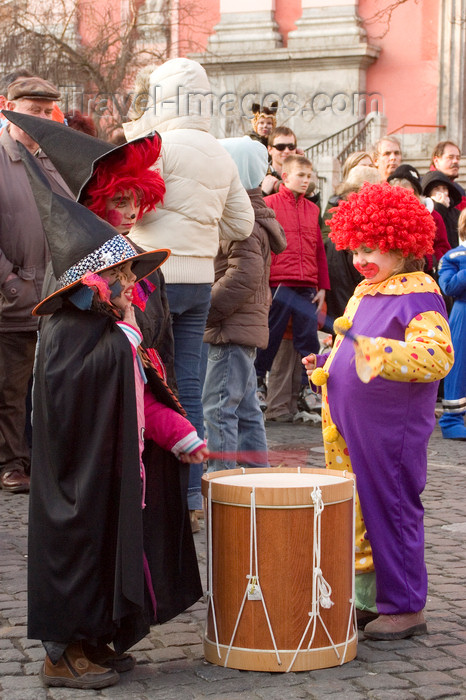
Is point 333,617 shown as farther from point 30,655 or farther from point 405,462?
point 30,655

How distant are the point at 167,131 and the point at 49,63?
1908cm

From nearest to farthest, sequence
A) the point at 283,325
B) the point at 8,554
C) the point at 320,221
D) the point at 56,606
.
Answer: the point at 56,606
the point at 8,554
the point at 283,325
the point at 320,221

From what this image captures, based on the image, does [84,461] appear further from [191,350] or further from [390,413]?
[191,350]

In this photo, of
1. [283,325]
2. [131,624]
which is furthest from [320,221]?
[131,624]

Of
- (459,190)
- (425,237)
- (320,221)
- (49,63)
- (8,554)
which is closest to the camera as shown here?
(425,237)

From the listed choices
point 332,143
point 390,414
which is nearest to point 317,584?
point 390,414

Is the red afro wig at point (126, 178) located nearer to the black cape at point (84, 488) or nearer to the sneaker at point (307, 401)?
the black cape at point (84, 488)

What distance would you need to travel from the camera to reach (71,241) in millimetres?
3885

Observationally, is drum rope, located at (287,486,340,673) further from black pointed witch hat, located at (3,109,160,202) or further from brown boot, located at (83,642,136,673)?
black pointed witch hat, located at (3,109,160,202)

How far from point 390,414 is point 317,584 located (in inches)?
27.7

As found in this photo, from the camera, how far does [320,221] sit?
10148 mm

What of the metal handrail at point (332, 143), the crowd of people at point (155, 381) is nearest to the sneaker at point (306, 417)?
the crowd of people at point (155, 381)

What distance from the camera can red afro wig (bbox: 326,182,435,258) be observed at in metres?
4.43

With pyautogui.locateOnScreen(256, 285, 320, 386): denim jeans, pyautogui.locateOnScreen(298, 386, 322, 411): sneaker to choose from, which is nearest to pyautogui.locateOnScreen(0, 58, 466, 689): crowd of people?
pyautogui.locateOnScreen(256, 285, 320, 386): denim jeans
